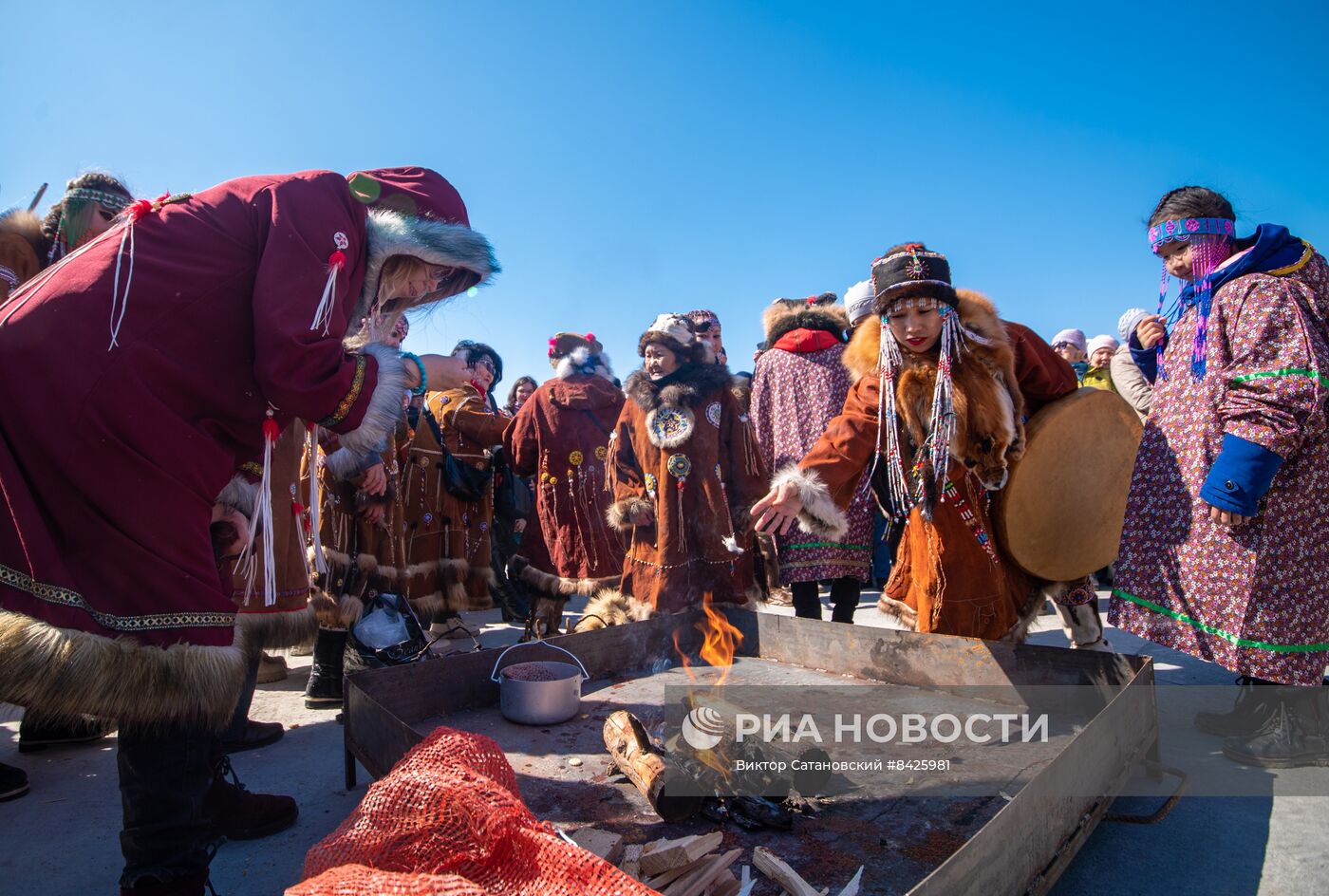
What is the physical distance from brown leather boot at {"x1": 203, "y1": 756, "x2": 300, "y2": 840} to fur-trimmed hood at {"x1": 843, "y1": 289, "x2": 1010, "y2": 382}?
2918 mm

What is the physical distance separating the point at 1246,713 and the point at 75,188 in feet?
19.6

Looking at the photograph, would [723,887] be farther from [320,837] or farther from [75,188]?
[75,188]

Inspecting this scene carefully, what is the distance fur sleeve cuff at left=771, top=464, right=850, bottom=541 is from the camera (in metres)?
3.03

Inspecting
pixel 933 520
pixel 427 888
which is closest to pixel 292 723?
pixel 427 888

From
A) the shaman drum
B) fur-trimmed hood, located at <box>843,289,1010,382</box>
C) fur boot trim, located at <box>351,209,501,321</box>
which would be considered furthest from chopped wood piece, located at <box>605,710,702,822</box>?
fur-trimmed hood, located at <box>843,289,1010,382</box>

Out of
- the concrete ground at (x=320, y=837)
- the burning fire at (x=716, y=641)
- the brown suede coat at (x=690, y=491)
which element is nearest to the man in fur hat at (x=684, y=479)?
the brown suede coat at (x=690, y=491)

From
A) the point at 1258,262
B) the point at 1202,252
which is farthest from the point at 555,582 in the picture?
the point at 1258,262

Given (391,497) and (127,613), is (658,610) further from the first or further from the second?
(127,613)

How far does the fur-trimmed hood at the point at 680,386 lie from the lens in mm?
4617

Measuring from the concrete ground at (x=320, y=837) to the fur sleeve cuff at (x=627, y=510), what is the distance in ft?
6.69

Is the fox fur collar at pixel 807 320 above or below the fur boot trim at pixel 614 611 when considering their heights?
above

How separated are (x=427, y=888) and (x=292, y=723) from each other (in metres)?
3.10

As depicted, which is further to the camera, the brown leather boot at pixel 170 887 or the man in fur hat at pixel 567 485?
the man in fur hat at pixel 567 485

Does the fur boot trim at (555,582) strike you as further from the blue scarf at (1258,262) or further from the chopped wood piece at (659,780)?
the blue scarf at (1258,262)
